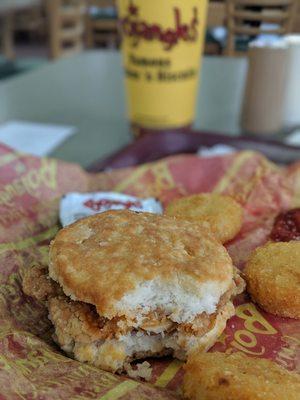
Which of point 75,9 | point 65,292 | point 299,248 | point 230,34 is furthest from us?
point 75,9

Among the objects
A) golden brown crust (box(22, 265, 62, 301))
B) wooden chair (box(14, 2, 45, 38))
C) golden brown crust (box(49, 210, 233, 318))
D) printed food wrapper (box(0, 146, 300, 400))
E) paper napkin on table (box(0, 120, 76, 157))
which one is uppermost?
golden brown crust (box(49, 210, 233, 318))

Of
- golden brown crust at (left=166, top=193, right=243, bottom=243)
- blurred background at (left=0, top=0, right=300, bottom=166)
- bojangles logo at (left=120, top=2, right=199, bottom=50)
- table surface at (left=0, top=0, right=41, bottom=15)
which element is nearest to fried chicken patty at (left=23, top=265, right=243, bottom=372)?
golden brown crust at (left=166, top=193, right=243, bottom=243)

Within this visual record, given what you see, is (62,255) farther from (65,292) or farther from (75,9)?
(75,9)

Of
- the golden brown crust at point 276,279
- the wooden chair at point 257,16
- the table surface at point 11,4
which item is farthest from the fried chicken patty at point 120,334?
the table surface at point 11,4

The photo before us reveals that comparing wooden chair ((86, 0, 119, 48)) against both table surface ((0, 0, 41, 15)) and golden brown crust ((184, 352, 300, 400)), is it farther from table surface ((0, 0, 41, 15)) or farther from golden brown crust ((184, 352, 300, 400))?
golden brown crust ((184, 352, 300, 400))

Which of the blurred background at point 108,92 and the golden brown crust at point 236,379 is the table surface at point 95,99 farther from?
the golden brown crust at point 236,379

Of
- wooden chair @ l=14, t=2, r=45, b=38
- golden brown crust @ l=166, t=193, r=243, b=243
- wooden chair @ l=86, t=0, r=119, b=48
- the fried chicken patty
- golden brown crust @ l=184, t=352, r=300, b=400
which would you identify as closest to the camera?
golden brown crust @ l=184, t=352, r=300, b=400

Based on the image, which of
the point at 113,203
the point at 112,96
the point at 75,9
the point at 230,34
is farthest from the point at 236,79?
the point at 75,9
